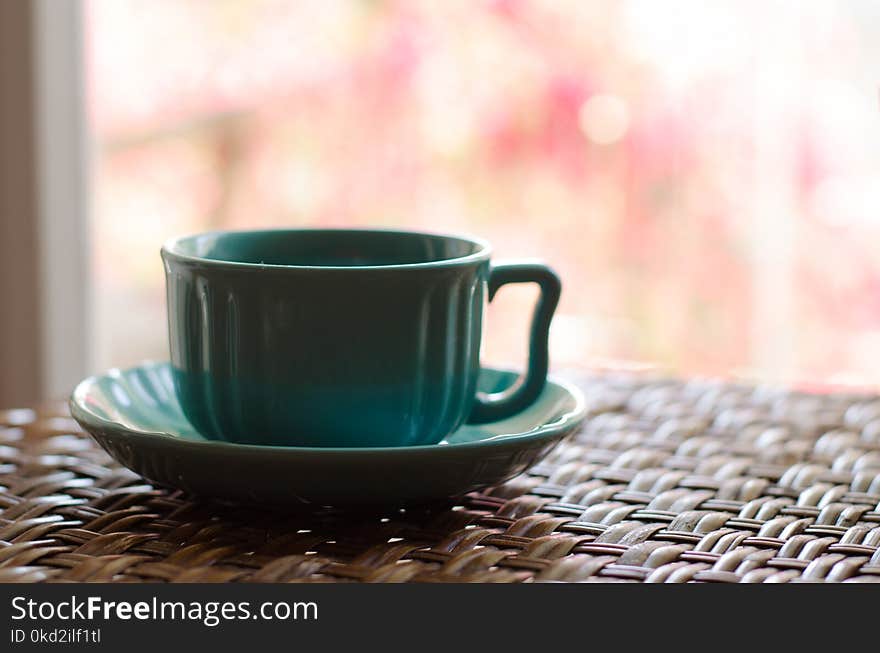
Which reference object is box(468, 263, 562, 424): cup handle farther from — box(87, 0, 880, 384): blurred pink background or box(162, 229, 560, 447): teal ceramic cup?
box(87, 0, 880, 384): blurred pink background

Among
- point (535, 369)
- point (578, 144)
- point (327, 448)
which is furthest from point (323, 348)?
point (578, 144)

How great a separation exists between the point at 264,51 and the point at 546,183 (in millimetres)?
658

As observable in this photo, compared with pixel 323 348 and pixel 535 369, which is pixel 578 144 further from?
pixel 323 348

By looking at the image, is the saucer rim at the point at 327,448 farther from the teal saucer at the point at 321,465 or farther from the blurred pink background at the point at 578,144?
the blurred pink background at the point at 578,144

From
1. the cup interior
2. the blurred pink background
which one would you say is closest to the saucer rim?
the cup interior

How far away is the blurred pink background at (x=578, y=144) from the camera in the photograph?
2.08m

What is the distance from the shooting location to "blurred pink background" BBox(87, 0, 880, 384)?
2.08 meters

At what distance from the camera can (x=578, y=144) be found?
2.17 metres

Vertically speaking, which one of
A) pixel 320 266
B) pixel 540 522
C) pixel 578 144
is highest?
pixel 578 144

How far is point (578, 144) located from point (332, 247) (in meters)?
1.64

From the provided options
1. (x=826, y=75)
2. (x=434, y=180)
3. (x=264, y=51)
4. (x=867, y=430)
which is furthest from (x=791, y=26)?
(x=867, y=430)

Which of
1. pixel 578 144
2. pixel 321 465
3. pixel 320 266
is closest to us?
pixel 321 465

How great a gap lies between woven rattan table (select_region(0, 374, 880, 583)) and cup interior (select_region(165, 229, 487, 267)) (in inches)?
5.2

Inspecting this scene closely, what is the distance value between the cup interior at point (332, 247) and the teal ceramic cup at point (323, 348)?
1.6 inches
